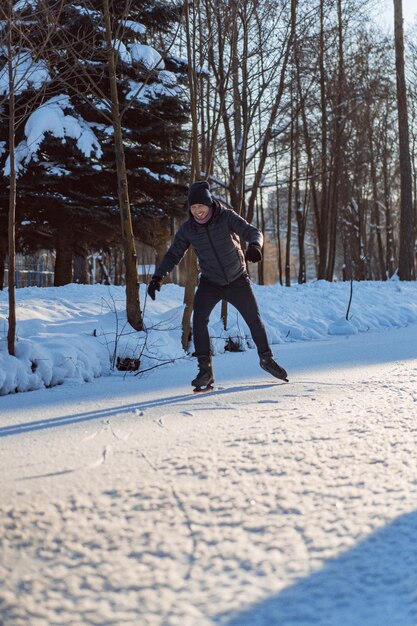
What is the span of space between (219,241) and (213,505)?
320 centimetres

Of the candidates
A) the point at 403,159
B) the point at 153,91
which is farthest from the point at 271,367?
the point at 403,159

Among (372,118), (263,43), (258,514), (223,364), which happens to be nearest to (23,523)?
(258,514)

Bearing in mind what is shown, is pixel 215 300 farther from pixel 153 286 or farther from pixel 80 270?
pixel 80 270

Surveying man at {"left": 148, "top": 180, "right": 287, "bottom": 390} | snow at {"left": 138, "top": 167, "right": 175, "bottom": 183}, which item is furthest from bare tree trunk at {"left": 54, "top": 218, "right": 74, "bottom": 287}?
man at {"left": 148, "top": 180, "right": 287, "bottom": 390}

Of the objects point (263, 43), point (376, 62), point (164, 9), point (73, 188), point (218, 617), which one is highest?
point (376, 62)

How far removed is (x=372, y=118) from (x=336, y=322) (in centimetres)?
1800

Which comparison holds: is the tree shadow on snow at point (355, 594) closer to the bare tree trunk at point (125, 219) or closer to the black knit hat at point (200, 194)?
the black knit hat at point (200, 194)

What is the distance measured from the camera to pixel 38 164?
1414 centimetres

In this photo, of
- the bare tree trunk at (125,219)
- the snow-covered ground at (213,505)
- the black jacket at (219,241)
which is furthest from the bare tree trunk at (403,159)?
the black jacket at (219,241)

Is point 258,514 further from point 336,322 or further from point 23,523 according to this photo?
point 336,322

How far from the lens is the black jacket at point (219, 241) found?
17.1 ft

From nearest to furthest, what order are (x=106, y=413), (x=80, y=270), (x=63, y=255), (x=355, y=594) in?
(x=355, y=594) < (x=106, y=413) < (x=63, y=255) < (x=80, y=270)

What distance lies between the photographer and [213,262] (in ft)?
17.5

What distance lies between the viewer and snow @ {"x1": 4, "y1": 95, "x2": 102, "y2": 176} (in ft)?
44.0
